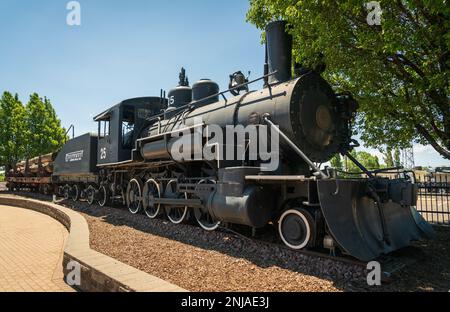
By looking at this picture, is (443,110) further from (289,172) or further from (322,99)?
(289,172)

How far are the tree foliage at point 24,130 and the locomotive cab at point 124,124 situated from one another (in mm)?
21239

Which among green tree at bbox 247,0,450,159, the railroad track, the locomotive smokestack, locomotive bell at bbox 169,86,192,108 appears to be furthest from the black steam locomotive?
locomotive bell at bbox 169,86,192,108

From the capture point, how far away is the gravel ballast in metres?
4.27

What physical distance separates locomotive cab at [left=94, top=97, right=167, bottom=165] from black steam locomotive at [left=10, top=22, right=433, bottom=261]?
21.0 inches

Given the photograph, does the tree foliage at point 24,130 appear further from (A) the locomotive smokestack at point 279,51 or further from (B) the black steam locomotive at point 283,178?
(A) the locomotive smokestack at point 279,51

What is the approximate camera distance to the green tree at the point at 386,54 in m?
6.19

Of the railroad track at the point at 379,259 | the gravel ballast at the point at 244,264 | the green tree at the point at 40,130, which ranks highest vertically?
the green tree at the point at 40,130

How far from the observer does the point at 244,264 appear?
203 inches

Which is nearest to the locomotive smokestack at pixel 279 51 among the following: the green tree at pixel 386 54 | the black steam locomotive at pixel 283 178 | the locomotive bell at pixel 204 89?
the black steam locomotive at pixel 283 178

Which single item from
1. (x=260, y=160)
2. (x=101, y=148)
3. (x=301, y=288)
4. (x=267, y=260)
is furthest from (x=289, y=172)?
(x=101, y=148)

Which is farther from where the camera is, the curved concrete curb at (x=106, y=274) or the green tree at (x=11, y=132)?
the green tree at (x=11, y=132)

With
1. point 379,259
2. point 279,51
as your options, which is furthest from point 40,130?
point 379,259

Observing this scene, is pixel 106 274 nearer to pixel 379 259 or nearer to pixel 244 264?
pixel 244 264

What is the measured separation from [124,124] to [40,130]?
23242 mm
